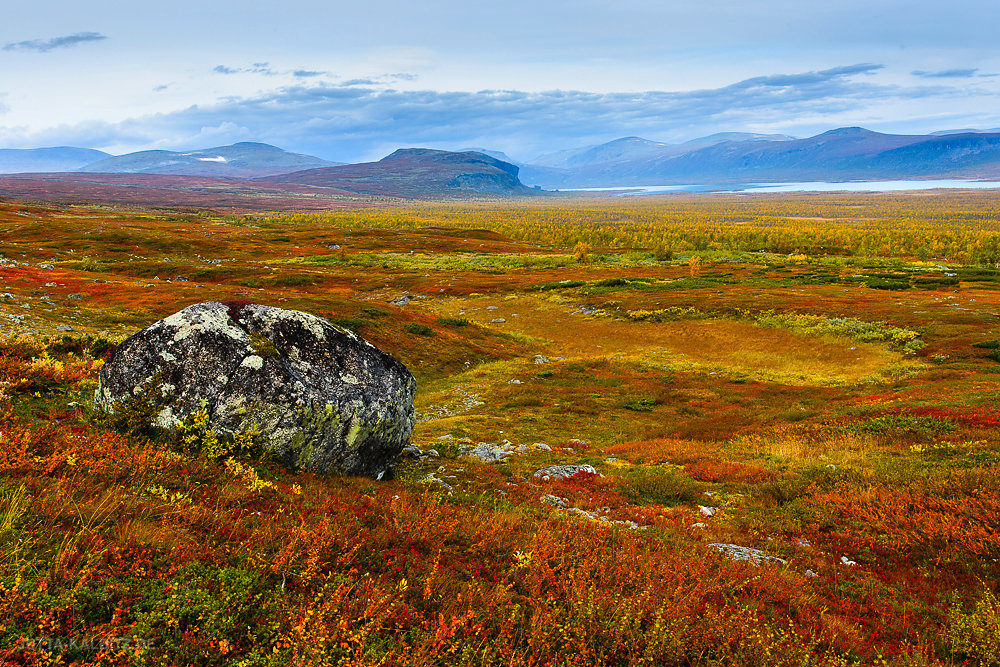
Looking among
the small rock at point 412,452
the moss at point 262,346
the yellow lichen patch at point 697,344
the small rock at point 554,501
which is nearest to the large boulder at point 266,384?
the moss at point 262,346

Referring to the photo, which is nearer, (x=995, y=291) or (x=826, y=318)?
(x=826, y=318)

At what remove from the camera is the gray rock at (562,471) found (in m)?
13.2

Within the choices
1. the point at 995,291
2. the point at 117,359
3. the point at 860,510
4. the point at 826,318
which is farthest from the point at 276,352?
the point at 995,291

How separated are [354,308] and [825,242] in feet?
525

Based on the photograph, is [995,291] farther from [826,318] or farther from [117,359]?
[117,359]

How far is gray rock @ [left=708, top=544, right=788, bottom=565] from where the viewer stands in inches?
327

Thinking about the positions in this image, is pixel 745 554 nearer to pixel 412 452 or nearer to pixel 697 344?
pixel 412 452

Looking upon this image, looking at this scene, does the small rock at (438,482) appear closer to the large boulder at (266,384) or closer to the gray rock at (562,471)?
the large boulder at (266,384)

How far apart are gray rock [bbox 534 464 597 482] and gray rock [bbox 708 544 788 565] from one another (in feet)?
16.1

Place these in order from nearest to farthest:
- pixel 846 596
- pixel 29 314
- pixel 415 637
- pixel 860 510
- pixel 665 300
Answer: pixel 415 637 → pixel 846 596 → pixel 860 510 → pixel 29 314 → pixel 665 300

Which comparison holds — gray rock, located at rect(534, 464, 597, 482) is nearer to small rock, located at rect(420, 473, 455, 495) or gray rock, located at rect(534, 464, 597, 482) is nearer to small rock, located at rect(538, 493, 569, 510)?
small rock, located at rect(538, 493, 569, 510)

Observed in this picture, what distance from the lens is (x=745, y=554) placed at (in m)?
8.58

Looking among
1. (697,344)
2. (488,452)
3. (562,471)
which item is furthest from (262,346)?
(697,344)

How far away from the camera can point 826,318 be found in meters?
46.1
